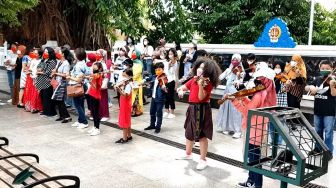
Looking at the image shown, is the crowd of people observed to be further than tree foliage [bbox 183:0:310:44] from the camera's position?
No

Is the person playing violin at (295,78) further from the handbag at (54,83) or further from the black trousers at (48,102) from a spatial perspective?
the black trousers at (48,102)

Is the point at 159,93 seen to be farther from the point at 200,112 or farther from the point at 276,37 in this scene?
the point at 276,37

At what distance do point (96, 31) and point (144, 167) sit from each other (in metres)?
10.6

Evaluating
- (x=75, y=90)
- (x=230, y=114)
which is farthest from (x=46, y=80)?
(x=230, y=114)

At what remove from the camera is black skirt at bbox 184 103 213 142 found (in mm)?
5074

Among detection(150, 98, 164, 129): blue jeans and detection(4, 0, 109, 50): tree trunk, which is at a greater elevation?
detection(4, 0, 109, 50): tree trunk

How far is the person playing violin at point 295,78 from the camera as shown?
648cm

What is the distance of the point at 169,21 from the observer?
1448 cm

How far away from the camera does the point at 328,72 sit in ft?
16.9

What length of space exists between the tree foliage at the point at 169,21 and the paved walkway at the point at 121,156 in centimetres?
673

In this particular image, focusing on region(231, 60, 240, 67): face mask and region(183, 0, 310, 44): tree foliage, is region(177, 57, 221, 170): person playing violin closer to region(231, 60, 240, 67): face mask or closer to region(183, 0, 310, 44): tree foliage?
region(231, 60, 240, 67): face mask

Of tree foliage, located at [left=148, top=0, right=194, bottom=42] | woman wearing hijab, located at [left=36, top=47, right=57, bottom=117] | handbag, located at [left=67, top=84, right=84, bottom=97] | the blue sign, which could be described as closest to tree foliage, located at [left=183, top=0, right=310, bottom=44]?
tree foliage, located at [left=148, top=0, right=194, bottom=42]

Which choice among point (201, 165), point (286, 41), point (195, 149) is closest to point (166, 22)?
point (286, 41)

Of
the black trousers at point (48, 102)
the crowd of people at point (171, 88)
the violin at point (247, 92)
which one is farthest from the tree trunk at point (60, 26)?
the violin at point (247, 92)
